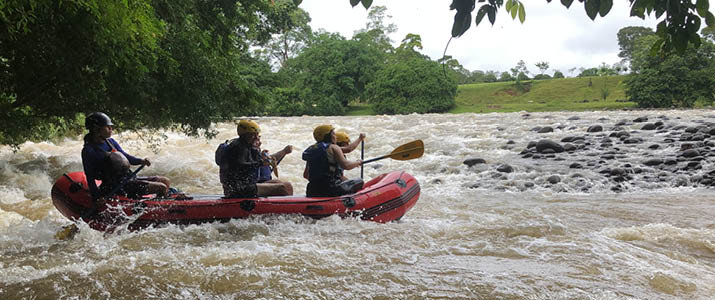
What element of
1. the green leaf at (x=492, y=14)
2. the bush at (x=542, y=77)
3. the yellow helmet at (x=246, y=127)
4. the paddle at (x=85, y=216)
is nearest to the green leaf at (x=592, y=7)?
the green leaf at (x=492, y=14)

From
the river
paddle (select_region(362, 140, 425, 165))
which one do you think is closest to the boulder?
the river

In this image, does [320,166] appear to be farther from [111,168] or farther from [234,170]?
[111,168]

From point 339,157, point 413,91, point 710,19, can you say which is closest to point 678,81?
point 413,91

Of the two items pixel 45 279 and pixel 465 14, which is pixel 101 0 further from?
pixel 465 14

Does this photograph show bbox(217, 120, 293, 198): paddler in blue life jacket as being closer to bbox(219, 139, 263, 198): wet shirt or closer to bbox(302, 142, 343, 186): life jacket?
bbox(219, 139, 263, 198): wet shirt

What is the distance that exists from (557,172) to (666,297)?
23.0ft

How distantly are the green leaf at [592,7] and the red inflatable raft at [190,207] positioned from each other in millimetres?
4289

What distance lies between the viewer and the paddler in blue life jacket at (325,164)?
19.9 feet

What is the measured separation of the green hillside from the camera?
43.2 m

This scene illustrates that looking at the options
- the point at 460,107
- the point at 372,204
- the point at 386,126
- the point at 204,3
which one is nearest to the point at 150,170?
the point at 204,3

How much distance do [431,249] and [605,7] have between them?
11.3 feet

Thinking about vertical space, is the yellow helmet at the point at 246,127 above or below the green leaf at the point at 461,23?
below

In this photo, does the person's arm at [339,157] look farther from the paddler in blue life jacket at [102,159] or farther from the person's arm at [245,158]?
the paddler in blue life jacket at [102,159]

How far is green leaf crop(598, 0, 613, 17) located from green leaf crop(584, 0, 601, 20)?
4 centimetres
